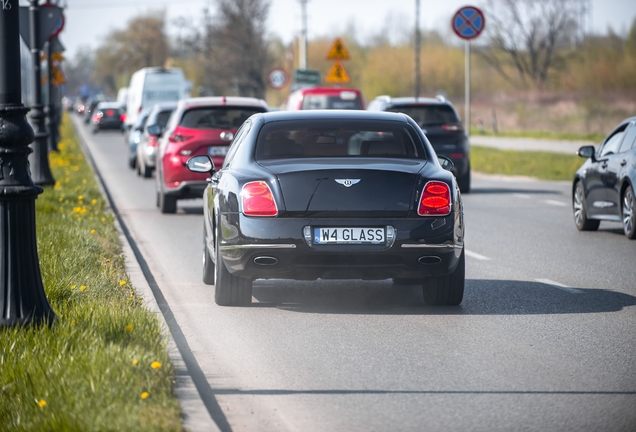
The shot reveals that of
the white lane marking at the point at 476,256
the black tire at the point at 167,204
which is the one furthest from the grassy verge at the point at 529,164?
the white lane marking at the point at 476,256

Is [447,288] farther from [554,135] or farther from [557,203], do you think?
[554,135]

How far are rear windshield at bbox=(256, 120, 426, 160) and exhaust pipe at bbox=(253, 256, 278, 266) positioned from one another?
3.01 ft

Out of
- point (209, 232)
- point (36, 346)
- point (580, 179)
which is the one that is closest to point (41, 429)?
point (36, 346)

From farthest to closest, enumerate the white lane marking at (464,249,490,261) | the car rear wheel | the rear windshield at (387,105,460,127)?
the rear windshield at (387,105,460,127) < the car rear wheel < the white lane marking at (464,249,490,261)

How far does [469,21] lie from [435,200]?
59.5ft

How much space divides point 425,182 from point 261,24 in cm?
7218

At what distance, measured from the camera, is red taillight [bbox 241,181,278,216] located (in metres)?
8.60

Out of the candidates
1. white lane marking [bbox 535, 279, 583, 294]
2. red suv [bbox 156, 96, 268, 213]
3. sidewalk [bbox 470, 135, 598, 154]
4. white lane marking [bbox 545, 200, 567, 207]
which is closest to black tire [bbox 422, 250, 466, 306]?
white lane marking [bbox 535, 279, 583, 294]

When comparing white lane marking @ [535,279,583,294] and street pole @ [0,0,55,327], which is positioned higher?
street pole @ [0,0,55,327]

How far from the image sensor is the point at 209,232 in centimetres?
989

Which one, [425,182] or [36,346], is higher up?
[425,182]

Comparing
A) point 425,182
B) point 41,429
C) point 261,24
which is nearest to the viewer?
point 41,429

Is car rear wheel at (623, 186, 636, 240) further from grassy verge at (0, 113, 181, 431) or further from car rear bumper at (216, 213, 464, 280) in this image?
grassy verge at (0, 113, 181, 431)

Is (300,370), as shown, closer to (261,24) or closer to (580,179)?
(580,179)
